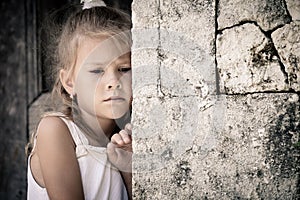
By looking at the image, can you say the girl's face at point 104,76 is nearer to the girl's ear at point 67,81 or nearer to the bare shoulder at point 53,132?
the girl's ear at point 67,81

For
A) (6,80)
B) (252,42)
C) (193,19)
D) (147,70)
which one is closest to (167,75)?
(147,70)

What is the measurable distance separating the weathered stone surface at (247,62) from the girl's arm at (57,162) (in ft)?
2.40

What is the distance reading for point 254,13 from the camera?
150 cm

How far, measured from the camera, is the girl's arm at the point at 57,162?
185 cm

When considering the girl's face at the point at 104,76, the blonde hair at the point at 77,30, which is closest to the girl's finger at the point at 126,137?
the girl's face at the point at 104,76

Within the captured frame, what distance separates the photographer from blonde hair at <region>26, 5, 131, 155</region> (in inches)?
81.8

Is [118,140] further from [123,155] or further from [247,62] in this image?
[247,62]

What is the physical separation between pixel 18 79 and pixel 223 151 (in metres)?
2.54

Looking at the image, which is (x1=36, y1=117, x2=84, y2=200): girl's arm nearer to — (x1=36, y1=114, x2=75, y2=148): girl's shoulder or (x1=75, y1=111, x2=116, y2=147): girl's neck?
→ (x1=36, y1=114, x2=75, y2=148): girl's shoulder

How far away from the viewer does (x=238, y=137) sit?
1.51m

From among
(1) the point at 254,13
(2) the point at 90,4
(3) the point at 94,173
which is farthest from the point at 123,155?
(1) the point at 254,13

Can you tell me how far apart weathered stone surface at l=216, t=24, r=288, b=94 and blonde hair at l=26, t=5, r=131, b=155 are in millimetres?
690

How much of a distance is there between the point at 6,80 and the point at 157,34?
246 centimetres

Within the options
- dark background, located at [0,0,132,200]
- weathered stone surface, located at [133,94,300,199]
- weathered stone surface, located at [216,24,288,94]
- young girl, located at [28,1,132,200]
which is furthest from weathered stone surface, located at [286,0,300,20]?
dark background, located at [0,0,132,200]
